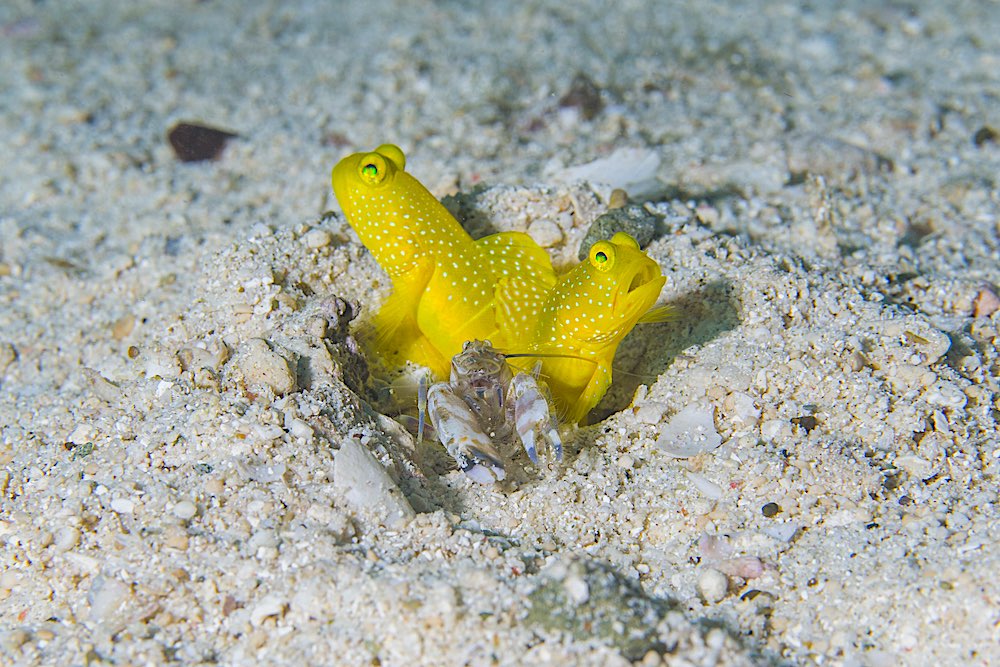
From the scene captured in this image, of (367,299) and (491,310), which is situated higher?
(491,310)

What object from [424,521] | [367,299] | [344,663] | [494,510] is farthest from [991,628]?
[367,299]

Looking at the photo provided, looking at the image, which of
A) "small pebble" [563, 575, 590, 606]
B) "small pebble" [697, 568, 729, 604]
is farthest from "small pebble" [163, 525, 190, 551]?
"small pebble" [697, 568, 729, 604]

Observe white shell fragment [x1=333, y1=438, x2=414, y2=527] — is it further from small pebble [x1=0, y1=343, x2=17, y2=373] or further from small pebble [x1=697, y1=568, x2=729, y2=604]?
small pebble [x1=0, y1=343, x2=17, y2=373]

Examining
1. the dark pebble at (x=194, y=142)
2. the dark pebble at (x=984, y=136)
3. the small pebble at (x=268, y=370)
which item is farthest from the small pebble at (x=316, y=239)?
the dark pebble at (x=984, y=136)

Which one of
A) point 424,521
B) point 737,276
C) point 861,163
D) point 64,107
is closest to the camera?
point 424,521

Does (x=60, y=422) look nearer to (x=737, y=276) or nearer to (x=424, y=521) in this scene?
(x=424, y=521)

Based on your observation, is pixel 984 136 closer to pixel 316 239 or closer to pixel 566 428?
pixel 566 428
